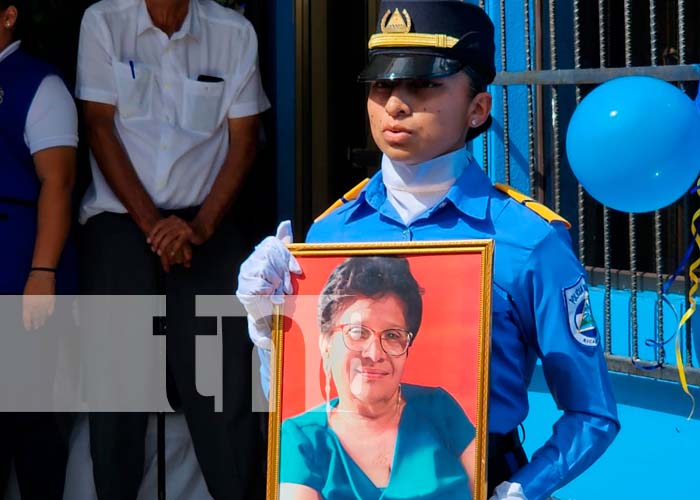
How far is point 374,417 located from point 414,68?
601mm

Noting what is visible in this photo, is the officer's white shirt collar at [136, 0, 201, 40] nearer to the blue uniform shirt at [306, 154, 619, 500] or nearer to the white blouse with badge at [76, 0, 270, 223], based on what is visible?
the white blouse with badge at [76, 0, 270, 223]

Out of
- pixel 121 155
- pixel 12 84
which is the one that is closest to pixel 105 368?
pixel 121 155

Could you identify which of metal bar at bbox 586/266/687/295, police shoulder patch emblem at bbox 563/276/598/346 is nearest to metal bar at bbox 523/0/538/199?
metal bar at bbox 586/266/687/295

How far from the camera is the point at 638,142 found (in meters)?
2.52

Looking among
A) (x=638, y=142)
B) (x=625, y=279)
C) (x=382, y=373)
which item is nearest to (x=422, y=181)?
(x=382, y=373)

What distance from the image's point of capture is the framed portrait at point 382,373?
1.84 meters

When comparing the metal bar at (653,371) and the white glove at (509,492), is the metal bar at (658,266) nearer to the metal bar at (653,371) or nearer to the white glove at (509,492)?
the metal bar at (653,371)

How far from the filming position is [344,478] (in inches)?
74.0

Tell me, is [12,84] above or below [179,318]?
above

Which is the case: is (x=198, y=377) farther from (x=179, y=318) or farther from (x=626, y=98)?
(x=626, y=98)

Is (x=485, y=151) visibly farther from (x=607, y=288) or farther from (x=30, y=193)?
(x=30, y=193)

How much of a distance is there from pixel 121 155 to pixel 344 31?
4.53ft

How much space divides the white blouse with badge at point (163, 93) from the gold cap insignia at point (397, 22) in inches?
70.1

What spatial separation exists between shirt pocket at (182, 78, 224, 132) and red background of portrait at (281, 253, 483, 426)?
1886 millimetres
